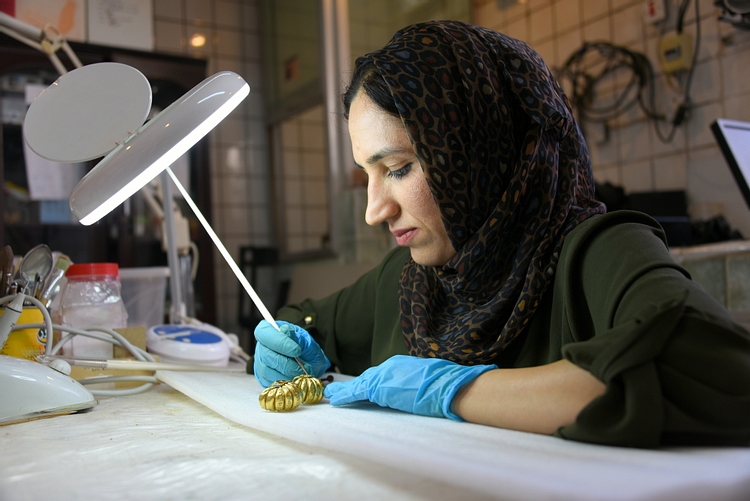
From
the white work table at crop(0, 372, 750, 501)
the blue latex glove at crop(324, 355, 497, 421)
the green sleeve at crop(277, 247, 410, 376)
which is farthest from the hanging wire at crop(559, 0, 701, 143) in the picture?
the white work table at crop(0, 372, 750, 501)

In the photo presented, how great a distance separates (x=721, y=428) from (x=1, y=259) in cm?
108

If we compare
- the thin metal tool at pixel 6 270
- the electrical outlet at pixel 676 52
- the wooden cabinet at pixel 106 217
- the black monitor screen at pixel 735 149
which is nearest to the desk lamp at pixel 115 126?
the thin metal tool at pixel 6 270

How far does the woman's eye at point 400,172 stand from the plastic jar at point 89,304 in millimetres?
634

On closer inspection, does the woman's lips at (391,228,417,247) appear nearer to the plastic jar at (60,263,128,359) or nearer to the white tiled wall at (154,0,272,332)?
the plastic jar at (60,263,128,359)

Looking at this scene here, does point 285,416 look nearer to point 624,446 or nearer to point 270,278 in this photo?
point 624,446

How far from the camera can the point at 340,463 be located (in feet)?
1.86

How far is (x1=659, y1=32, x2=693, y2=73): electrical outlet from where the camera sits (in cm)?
257

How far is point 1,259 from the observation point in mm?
1043

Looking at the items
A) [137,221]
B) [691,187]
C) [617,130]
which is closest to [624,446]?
[691,187]

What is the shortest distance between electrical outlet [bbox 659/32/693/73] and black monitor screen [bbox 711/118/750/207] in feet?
2.31

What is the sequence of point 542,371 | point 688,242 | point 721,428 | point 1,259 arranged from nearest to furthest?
point 721,428 < point 542,371 < point 1,259 < point 688,242

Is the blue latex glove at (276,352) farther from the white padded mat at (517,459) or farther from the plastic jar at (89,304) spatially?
the plastic jar at (89,304)

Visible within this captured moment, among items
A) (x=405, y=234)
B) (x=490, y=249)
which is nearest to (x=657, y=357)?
(x=490, y=249)

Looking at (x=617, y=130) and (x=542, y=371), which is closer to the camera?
(x=542, y=371)
